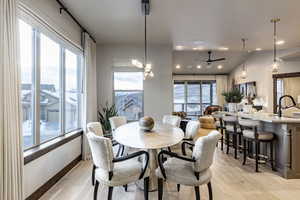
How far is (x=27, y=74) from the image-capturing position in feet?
8.17

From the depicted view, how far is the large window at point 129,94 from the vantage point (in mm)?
5465

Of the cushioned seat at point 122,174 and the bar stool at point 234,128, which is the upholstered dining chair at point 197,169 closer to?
the cushioned seat at point 122,174

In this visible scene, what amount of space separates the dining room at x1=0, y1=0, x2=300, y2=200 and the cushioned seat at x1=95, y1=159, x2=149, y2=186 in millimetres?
11

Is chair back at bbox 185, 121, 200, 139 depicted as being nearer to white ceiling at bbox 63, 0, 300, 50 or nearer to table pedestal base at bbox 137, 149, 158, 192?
table pedestal base at bbox 137, 149, 158, 192

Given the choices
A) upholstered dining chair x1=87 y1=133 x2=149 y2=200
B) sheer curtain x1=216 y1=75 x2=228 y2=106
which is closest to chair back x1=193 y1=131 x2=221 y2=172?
upholstered dining chair x1=87 y1=133 x2=149 y2=200

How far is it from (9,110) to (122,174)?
1293mm

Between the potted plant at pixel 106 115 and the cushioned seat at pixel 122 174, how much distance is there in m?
2.76

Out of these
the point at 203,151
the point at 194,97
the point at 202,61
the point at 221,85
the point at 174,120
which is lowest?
the point at 203,151

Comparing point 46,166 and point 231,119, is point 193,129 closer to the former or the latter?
point 231,119

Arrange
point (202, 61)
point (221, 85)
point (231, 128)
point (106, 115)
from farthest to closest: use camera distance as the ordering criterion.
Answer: point (221, 85) < point (202, 61) < point (106, 115) < point (231, 128)

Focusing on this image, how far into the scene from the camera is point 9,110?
1809mm

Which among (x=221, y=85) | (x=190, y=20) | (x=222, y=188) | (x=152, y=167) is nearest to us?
(x=152, y=167)

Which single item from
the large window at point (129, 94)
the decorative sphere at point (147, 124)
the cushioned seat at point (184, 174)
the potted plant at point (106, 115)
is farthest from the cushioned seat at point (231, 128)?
the potted plant at point (106, 115)

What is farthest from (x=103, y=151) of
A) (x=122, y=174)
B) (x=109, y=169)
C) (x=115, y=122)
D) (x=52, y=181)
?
(x=115, y=122)
